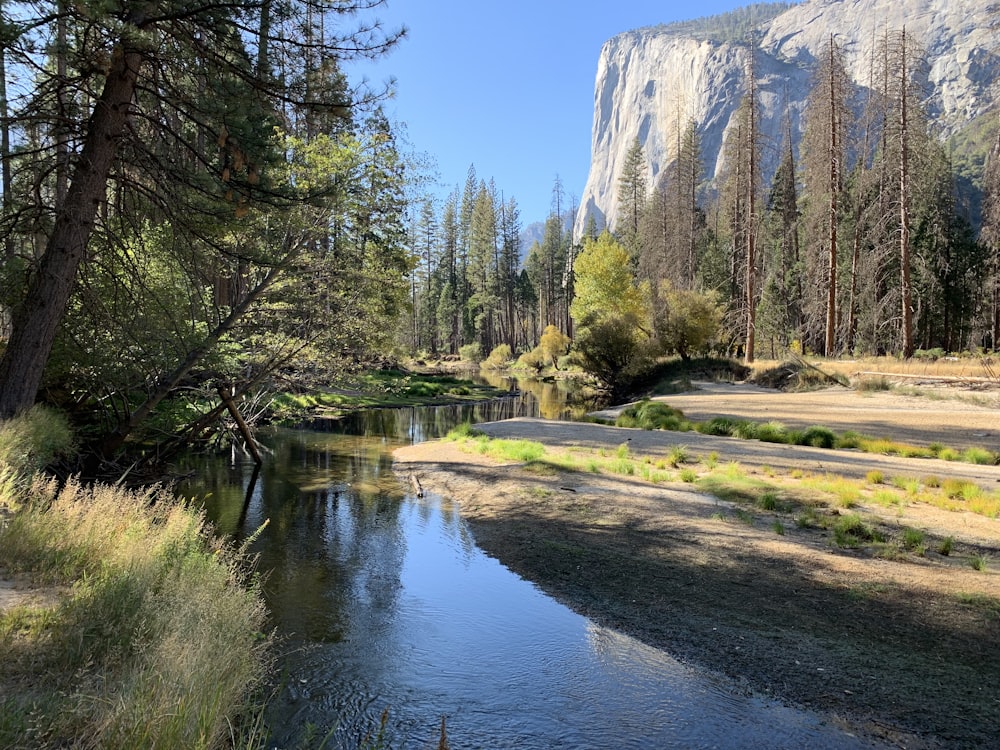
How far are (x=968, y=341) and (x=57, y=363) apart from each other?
54.4m

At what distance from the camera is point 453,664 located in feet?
19.6

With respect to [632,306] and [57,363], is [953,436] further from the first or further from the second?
[632,306]

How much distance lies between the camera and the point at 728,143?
3994 cm

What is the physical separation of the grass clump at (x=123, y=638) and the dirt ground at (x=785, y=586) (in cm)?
433

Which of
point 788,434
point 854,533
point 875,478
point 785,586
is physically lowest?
point 785,586

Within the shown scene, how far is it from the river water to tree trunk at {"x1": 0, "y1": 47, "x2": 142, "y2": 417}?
405cm

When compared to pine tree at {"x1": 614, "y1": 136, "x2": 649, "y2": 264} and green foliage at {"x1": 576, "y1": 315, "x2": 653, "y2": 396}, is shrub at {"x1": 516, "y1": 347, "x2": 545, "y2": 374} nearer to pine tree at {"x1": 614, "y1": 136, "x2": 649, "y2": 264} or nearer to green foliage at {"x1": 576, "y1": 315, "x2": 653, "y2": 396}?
pine tree at {"x1": 614, "y1": 136, "x2": 649, "y2": 264}

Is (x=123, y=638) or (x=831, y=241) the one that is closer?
(x=123, y=638)

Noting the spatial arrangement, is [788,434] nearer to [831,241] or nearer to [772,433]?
[772,433]

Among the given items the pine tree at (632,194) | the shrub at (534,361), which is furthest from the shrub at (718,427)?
the pine tree at (632,194)

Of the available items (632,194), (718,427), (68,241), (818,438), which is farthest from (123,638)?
(632,194)

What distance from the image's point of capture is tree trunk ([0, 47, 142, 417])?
25.0 feet

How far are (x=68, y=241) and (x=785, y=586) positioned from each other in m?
10.2

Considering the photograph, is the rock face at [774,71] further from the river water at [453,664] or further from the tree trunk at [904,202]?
the river water at [453,664]
